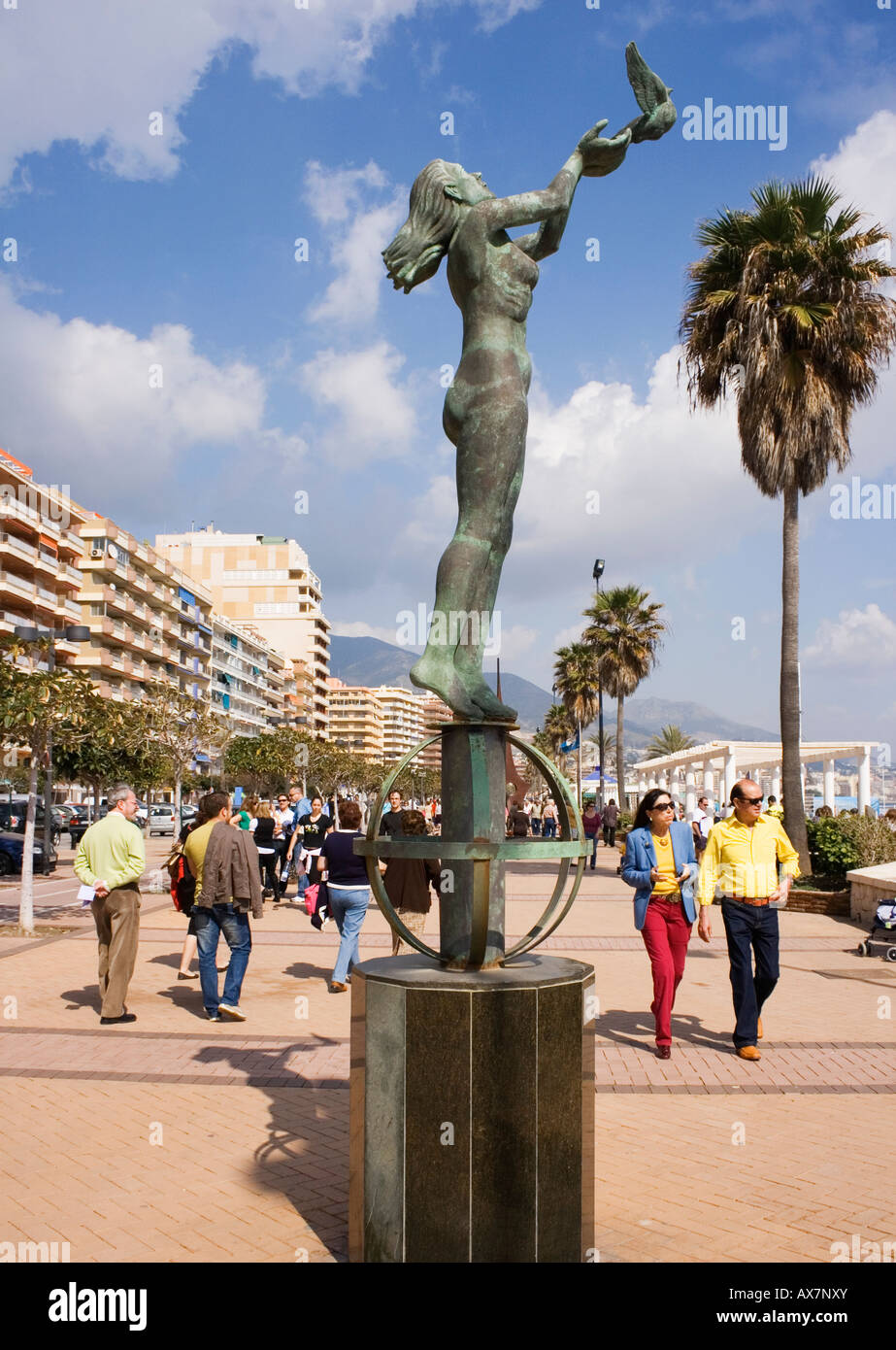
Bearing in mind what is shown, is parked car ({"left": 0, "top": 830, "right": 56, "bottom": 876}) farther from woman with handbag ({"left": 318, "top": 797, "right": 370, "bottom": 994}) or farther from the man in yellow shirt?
the man in yellow shirt

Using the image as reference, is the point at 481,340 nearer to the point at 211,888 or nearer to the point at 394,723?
the point at 211,888

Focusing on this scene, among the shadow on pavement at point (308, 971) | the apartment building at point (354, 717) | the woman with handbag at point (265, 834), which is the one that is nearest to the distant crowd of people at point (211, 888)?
the shadow on pavement at point (308, 971)

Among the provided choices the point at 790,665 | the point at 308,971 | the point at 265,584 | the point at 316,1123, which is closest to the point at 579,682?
the point at 790,665

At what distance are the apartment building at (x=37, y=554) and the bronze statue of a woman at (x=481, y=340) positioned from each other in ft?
160

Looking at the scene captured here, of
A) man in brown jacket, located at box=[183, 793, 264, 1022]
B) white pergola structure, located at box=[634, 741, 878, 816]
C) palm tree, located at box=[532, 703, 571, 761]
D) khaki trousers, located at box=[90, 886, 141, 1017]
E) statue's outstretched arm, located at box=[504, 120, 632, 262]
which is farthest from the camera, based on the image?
palm tree, located at box=[532, 703, 571, 761]

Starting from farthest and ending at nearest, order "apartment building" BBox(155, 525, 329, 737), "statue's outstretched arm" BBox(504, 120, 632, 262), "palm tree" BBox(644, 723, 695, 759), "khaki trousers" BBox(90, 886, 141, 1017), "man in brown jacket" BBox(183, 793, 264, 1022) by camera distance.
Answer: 1. "apartment building" BBox(155, 525, 329, 737)
2. "palm tree" BBox(644, 723, 695, 759)
3. "man in brown jacket" BBox(183, 793, 264, 1022)
4. "khaki trousers" BBox(90, 886, 141, 1017)
5. "statue's outstretched arm" BBox(504, 120, 632, 262)

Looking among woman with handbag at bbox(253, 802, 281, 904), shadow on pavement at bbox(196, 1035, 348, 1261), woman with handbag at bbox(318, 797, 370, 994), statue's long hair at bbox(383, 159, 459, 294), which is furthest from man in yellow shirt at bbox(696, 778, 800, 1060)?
woman with handbag at bbox(253, 802, 281, 904)

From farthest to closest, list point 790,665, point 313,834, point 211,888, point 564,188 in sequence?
point 790,665, point 313,834, point 211,888, point 564,188

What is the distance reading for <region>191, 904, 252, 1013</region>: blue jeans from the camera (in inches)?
318

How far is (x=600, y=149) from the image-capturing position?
4621 millimetres

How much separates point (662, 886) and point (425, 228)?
4813 millimetres

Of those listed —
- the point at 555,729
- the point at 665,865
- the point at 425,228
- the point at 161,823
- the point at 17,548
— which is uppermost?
the point at 17,548

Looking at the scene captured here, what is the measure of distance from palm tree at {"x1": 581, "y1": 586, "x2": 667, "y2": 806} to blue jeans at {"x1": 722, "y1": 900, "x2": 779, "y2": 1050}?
115ft

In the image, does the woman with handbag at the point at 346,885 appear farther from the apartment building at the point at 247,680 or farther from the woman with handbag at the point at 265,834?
the apartment building at the point at 247,680
